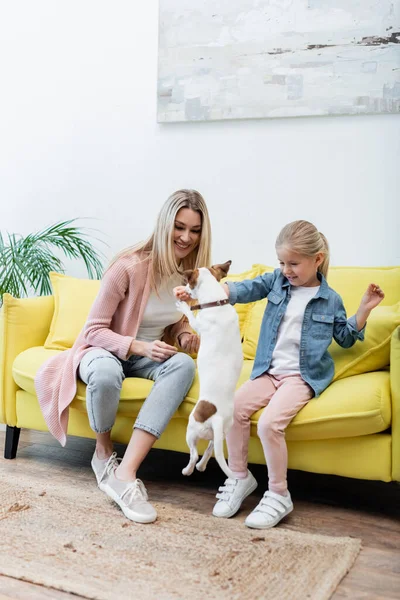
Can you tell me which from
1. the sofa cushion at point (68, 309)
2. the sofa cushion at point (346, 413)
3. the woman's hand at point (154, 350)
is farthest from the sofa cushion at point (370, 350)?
the sofa cushion at point (68, 309)

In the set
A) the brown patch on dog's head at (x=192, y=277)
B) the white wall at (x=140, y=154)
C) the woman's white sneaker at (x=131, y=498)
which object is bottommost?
the woman's white sneaker at (x=131, y=498)

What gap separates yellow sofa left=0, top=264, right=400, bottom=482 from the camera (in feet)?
6.45

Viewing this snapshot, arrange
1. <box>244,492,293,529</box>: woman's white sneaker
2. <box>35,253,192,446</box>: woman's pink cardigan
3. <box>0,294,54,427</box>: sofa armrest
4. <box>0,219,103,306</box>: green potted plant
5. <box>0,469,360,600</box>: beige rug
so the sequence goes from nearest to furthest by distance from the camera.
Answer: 1. <box>0,469,360,600</box>: beige rug
2. <box>244,492,293,529</box>: woman's white sneaker
3. <box>35,253,192,446</box>: woman's pink cardigan
4. <box>0,294,54,427</box>: sofa armrest
5. <box>0,219,103,306</box>: green potted plant

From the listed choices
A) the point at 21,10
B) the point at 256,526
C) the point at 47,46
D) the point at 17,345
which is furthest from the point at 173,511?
the point at 21,10

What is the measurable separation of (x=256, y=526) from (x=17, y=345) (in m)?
1.20

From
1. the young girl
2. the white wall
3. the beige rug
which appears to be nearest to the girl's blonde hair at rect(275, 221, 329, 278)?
the young girl

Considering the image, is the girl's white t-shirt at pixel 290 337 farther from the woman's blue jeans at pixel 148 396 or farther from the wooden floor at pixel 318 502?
the wooden floor at pixel 318 502

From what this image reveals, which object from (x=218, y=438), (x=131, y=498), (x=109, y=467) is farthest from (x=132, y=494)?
(x=218, y=438)

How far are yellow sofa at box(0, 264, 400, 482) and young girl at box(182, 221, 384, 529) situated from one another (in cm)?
6

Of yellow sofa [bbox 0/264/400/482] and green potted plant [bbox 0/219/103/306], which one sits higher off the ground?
green potted plant [bbox 0/219/103/306]

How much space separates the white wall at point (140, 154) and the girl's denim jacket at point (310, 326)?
0.85 m

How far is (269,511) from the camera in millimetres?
1942

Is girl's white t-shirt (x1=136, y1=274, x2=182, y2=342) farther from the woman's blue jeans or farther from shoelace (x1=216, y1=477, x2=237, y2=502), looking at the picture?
shoelace (x1=216, y1=477, x2=237, y2=502)

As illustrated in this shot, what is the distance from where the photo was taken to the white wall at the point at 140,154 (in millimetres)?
2908
